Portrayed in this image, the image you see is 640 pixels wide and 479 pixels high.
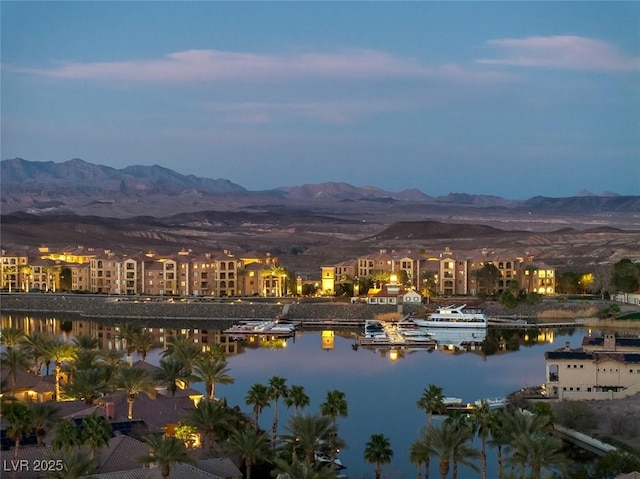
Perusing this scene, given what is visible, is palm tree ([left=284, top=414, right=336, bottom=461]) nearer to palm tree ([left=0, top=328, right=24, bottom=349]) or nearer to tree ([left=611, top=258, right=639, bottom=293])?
palm tree ([left=0, top=328, right=24, bottom=349])

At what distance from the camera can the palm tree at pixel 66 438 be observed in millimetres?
16766

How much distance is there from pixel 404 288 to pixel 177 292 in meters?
12.4

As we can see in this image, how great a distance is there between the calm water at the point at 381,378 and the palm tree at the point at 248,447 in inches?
131

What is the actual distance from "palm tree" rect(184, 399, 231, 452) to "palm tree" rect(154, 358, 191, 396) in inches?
166

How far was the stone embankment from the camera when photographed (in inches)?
1996

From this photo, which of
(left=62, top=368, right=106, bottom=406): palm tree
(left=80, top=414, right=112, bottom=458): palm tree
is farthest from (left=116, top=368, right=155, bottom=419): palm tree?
(left=80, top=414, right=112, bottom=458): palm tree

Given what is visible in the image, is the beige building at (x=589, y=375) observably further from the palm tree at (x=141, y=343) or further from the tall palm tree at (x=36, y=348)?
the tall palm tree at (x=36, y=348)

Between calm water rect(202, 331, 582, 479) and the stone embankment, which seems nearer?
calm water rect(202, 331, 582, 479)

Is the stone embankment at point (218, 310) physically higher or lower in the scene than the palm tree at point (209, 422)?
lower

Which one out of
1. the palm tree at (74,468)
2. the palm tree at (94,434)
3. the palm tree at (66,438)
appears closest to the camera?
the palm tree at (74,468)

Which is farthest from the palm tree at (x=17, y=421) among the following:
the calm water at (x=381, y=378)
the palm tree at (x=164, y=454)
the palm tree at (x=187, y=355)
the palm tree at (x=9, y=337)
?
the palm tree at (x=9, y=337)

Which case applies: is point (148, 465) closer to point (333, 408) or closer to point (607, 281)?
point (333, 408)

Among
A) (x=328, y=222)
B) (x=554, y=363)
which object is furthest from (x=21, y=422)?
(x=328, y=222)

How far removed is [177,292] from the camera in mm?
59562
